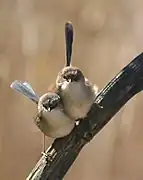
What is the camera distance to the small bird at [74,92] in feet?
2.35

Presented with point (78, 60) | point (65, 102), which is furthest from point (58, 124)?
point (78, 60)

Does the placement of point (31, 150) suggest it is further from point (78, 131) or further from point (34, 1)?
point (78, 131)

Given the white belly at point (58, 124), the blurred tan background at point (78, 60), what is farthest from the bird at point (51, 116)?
the blurred tan background at point (78, 60)

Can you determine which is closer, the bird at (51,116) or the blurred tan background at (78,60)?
the bird at (51,116)

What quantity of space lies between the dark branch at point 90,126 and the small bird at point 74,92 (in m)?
0.02

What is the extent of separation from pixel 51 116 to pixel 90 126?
73mm

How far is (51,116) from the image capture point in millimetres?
750

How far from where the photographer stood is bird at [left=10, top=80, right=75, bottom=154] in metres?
0.71

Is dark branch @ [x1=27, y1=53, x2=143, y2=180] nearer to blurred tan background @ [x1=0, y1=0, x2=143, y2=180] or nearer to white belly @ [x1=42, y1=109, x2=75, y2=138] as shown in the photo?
white belly @ [x1=42, y1=109, x2=75, y2=138]

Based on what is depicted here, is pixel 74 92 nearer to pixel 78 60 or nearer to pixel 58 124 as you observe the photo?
pixel 58 124

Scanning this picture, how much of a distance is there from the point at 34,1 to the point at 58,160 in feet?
2.76

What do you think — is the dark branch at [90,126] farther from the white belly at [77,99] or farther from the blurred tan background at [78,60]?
the blurred tan background at [78,60]

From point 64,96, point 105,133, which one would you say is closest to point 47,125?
point 64,96

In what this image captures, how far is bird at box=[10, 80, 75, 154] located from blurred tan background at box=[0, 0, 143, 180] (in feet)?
2.22
